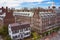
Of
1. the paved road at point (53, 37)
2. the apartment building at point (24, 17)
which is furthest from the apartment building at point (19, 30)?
the paved road at point (53, 37)

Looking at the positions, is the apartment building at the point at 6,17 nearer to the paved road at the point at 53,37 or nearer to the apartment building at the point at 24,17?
the apartment building at the point at 24,17

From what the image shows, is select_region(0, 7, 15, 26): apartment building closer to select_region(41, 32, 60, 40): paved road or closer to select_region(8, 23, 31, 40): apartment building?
select_region(8, 23, 31, 40): apartment building

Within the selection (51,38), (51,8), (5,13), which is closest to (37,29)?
(51,38)

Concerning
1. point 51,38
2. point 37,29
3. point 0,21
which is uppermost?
point 0,21

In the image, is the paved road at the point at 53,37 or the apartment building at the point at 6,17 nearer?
the apartment building at the point at 6,17

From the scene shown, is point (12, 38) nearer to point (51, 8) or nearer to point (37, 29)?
point (37, 29)

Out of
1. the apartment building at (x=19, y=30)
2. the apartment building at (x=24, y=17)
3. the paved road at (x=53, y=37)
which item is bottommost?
the paved road at (x=53, y=37)

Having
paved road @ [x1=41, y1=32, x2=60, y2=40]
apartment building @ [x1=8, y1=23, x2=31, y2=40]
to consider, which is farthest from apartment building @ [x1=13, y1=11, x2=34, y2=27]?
paved road @ [x1=41, y1=32, x2=60, y2=40]

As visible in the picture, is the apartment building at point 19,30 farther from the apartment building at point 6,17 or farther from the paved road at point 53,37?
the paved road at point 53,37

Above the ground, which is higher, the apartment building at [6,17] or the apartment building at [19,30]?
the apartment building at [6,17]
